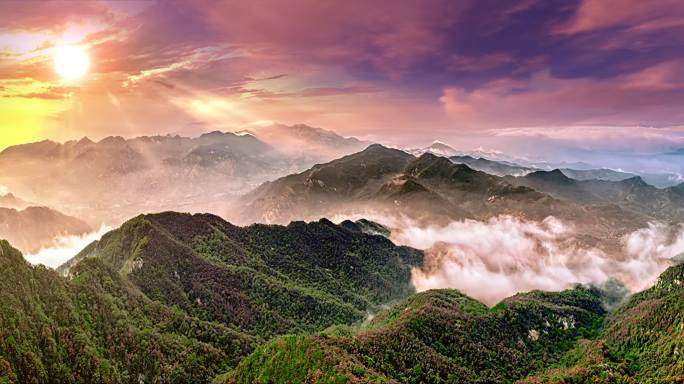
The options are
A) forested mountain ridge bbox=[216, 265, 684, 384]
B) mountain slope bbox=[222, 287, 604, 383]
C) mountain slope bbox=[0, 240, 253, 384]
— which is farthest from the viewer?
forested mountain ridge bbox=[216, 265, 684, 384]

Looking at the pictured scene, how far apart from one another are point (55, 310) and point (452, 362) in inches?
5474

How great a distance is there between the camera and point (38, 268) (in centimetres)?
16338

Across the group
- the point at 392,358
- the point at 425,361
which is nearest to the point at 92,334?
the point at 392,358

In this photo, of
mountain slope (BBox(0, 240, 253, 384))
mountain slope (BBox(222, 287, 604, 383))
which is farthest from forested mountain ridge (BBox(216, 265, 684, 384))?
mountain slope (BBox(0, 240, 253, 384))

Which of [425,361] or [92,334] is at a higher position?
[92,334]

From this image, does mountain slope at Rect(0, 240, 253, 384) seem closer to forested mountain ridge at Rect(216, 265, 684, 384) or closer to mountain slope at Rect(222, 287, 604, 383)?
forested mountain ridge at Rect(216, 265, 684, 384)

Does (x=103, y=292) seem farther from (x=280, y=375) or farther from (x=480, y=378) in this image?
(x=480, y=378)

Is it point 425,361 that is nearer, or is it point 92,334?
point 92,334

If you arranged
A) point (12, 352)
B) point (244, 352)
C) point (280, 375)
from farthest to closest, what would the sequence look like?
point (244, 352) < point (280, 375) < point (12, 352)

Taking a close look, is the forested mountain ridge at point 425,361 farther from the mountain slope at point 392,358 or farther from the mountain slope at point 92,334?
the mountain slope at point 92,334

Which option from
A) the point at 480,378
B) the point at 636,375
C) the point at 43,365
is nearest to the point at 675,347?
the point at 636,375

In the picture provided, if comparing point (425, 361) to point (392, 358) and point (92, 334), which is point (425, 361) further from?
point (92, 334)

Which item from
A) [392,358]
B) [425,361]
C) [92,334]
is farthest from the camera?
A: [425,361]

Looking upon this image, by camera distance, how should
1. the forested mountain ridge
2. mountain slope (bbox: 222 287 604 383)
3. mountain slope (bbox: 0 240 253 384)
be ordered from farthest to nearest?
the forested mountain ridge → mountain slope (bbox: 222 287 604 383) → mountain slope (bbox: 0 240 253 384)
